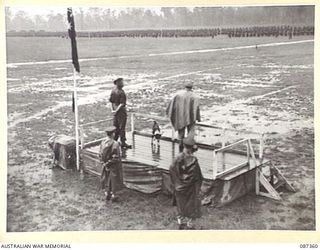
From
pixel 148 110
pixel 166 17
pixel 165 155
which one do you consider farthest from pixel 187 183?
pixel 148 110

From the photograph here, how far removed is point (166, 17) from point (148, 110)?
2.71 metres

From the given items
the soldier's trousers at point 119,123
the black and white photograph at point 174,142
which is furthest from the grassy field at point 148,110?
the soldier's trousers at point 119,123

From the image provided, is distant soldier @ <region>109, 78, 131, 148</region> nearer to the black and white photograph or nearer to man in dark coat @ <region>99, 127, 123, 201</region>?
the black and white photograph

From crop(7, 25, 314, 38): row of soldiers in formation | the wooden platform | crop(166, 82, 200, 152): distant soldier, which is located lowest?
the wooden platform

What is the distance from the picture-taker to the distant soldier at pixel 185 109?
5.36m

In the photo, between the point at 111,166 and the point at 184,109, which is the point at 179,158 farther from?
the point at 111,166

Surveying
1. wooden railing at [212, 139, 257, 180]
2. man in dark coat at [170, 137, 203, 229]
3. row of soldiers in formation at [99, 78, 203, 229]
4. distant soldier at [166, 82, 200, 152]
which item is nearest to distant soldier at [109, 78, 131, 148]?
row of soldiers in formation at [99, 78, 203, 229]

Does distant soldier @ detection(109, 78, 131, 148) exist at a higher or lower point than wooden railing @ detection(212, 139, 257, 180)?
higher

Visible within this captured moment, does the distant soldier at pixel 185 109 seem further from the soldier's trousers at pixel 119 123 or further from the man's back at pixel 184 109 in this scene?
the soldier's trousers at pixel 119 123

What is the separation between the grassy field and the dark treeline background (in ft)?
1.19

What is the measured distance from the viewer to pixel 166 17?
19.0 ft

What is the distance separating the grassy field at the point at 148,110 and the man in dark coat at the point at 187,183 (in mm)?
170

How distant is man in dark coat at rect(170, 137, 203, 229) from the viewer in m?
4.68

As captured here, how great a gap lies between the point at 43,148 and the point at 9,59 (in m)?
1.95
